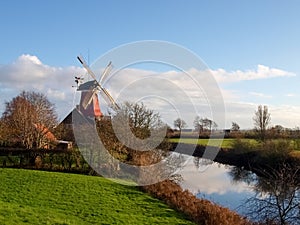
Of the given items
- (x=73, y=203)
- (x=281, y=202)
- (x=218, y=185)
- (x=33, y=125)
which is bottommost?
(x=218, y=185)

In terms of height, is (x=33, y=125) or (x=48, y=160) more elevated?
(x=33, y=125)

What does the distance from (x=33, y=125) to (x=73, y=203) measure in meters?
21.4

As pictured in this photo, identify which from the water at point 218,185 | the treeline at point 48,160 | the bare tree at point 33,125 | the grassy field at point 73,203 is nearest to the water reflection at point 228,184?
the water at point 218,185

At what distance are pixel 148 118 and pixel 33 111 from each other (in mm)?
16019

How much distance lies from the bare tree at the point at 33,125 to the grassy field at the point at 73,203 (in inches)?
489

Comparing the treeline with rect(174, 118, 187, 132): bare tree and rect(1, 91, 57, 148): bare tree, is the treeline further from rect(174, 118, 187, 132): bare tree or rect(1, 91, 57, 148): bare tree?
rect(174, 118, 187, 132): bare tree

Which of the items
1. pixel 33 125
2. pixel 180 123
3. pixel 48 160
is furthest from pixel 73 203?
pixel 33 125

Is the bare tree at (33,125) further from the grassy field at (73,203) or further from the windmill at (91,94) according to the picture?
the grassy field at (73,203)

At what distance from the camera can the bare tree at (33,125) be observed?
32534mm

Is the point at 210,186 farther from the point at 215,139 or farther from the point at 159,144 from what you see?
the point at 215,139

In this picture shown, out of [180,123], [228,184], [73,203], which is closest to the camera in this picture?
[73,203]

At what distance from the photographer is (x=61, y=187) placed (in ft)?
56.9

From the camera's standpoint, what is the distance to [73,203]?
46.5ft

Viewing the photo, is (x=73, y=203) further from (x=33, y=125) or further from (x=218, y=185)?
(x=33, y=125)
